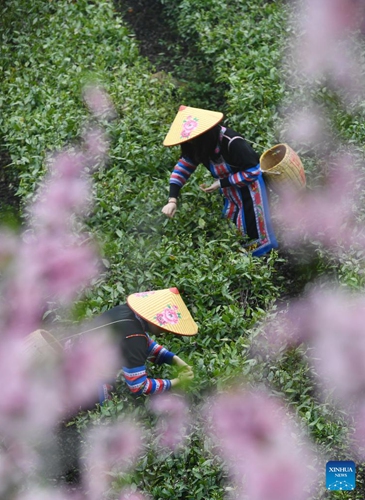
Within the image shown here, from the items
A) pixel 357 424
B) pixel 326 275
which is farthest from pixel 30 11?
pixel 357 424

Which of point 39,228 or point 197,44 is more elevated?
point 197,44

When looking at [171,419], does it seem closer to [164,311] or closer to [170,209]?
[164,311]

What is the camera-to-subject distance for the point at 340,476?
3812 millimetres

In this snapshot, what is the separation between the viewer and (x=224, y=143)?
16.6 ft

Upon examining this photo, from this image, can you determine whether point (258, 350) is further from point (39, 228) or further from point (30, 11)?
point (30, 11)

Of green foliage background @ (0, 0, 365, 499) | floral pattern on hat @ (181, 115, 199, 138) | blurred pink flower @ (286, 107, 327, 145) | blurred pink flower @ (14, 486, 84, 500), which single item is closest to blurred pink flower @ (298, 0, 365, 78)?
green foliage background @ (0, 0, 365, 499)

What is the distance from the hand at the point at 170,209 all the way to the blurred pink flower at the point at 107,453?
1630 millimetres

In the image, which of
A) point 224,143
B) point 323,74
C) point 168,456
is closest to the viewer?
point 168,456

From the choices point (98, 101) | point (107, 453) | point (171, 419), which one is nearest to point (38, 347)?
point (107, 453)

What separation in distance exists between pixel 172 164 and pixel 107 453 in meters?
2.83

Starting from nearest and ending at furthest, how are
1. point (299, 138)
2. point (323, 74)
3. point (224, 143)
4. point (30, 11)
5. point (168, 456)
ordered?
point (168, 456), point (224, 143), point (299, 138), point (323, 74), point (30, 11)

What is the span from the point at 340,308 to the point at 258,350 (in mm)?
605

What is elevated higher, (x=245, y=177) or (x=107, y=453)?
(x=245, y=177)

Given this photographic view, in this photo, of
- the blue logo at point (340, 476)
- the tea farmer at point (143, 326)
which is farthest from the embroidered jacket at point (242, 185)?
the blue logo at point (340, 476)
